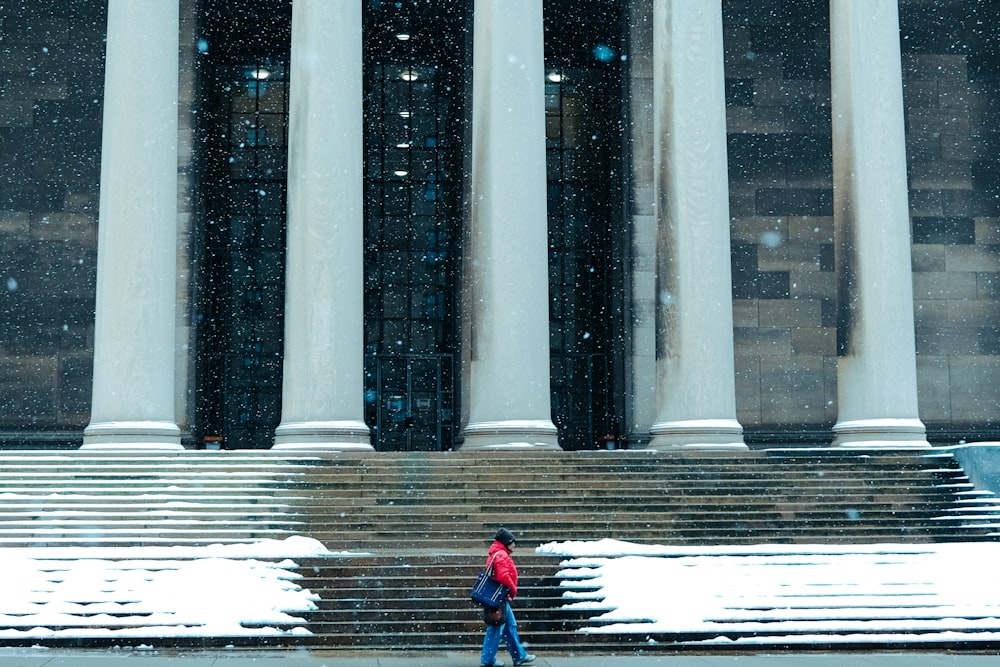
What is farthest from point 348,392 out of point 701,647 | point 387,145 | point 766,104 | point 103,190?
point 766,104

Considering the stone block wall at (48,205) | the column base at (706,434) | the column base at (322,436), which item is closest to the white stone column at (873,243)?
the column base at (706,434)

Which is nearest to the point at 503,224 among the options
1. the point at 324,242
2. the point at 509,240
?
the point at 509,240

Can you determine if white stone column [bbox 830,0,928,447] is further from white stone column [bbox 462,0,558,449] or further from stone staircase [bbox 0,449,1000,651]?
white stone column [bbox 462,0,558,449]

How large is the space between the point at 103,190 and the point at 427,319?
17342 mm

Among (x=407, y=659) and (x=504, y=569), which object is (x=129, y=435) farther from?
(x=504, y=569)

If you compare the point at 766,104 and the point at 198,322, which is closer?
the point at 198,322

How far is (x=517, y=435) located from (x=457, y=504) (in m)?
4.85

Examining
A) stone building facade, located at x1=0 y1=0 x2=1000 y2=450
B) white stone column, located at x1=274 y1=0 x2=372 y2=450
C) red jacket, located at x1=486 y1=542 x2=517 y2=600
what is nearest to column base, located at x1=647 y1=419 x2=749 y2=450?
stone building facade, located at x1=0 y1=0 x2=1000 y2=450

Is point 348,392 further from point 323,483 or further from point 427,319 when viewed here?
point 427,319

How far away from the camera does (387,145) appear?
54.4 m

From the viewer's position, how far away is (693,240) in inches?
1582

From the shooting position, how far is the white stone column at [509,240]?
3919cm

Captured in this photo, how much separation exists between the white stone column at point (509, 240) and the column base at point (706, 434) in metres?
3.96

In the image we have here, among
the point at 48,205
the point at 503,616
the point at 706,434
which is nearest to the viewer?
the point at 503,616
